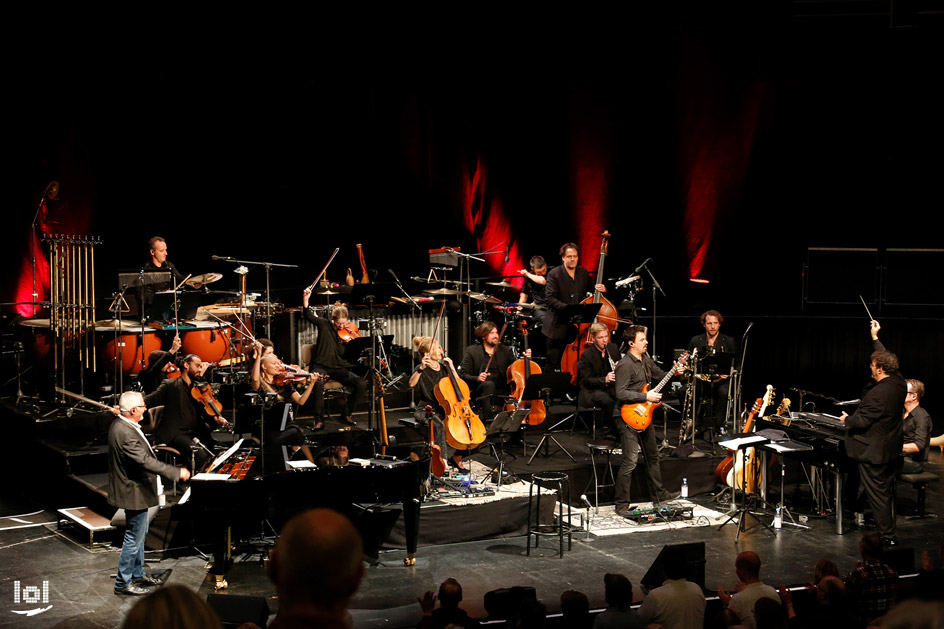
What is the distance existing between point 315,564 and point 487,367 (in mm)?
10855

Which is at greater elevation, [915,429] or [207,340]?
[207,340]

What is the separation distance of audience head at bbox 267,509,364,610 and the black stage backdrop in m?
14.3

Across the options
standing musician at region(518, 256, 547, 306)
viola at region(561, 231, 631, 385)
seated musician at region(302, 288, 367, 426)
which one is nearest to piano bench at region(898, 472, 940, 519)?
viola at region(561, 231, 631, 385)

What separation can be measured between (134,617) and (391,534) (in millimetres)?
8669

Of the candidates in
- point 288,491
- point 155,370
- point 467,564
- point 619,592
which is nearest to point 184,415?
point 155,370

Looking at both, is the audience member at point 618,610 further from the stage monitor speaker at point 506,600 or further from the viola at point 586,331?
the viola at point 586,331

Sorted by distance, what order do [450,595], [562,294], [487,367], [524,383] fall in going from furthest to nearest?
[562,294], [487,367], [524,383], [450,595]

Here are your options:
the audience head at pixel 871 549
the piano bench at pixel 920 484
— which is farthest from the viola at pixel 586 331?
the audience head at pixel 871 549

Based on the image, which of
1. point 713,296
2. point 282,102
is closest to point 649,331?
point 713,296

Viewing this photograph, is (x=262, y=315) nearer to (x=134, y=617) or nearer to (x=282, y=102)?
(x=282, y=102)

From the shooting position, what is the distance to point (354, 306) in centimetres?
1493

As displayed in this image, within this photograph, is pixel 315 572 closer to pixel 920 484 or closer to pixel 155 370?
pixel 155 370

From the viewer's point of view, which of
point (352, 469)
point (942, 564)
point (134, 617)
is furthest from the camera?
point (352, 469)

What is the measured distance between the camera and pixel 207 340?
43.3 feet
